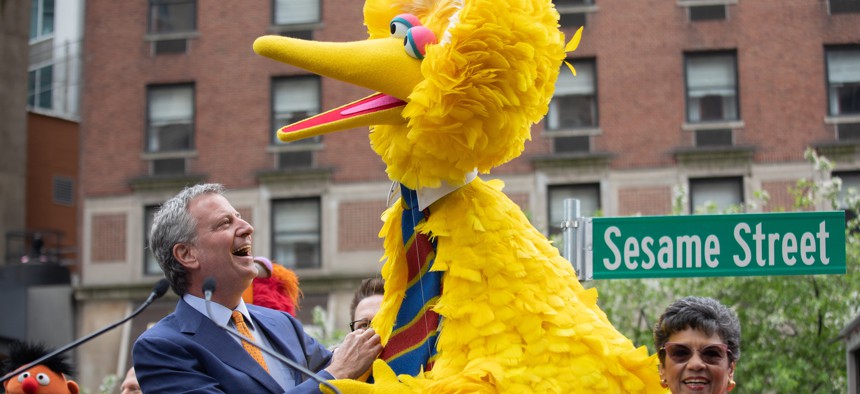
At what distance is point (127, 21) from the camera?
68.3 ft

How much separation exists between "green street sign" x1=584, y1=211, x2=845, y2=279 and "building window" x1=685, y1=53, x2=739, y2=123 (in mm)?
14096

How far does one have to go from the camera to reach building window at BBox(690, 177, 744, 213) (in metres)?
18.7

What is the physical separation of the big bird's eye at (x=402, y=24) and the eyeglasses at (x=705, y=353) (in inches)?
50.5

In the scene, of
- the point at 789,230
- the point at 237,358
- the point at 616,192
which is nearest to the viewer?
the point at 237,358

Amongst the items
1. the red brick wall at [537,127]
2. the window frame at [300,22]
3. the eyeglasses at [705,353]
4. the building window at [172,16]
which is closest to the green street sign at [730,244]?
the eyeglasses at [705,353]

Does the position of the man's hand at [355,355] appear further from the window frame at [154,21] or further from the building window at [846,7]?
the window frame at [154,21]

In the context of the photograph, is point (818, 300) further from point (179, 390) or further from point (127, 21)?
point (127, 21)

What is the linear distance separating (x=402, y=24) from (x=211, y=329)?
1.14m

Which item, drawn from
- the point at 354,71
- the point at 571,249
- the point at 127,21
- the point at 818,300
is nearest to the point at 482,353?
the point at 354,71

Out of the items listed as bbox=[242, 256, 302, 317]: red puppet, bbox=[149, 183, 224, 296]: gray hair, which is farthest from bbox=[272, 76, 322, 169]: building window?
bbox=[149, 183, 224, 296]: gray hair

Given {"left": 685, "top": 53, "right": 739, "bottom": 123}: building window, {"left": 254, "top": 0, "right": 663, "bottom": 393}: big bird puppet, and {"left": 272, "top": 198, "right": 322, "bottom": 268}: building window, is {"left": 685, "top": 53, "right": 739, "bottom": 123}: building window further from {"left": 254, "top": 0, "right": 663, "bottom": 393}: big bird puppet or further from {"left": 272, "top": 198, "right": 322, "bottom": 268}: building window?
{"left": 254, "top": 0, "right": 663, "bottom": 393}: big bird puppet

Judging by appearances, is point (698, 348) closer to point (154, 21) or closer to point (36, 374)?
point (36, 374)

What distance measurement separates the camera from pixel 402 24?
12.1 ft

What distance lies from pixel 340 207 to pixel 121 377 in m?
4.36
